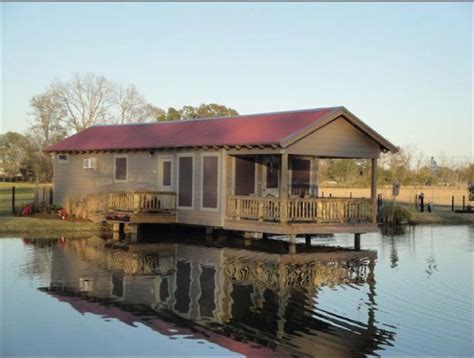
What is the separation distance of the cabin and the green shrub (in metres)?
7.68

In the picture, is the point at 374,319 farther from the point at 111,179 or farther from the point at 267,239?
the point at 111,179

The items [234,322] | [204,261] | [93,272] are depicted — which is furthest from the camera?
[204,261]

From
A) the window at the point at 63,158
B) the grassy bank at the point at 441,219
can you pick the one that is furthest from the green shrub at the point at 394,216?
the window at the point at 63,158

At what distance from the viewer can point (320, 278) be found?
48.7 ft

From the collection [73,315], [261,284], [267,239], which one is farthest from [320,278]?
[267,239]

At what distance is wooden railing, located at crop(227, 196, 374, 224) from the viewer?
1995cm

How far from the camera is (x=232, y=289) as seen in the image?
13070 mm

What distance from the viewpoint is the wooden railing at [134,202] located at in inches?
909

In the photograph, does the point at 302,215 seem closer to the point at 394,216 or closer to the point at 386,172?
the point at 394,216

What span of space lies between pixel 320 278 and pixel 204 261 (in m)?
3.57

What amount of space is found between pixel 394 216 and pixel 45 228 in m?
17.1

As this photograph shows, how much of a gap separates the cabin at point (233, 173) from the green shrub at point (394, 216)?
7.68 meters

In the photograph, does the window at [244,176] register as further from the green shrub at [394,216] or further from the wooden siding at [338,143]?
the green shrub at [394,216]

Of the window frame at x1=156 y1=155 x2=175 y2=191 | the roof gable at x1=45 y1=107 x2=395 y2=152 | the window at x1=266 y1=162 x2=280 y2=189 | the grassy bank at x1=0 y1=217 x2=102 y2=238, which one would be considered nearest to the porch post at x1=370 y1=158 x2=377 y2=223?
the roof gable at x1=45 y1=107 x2=395 y2=152
